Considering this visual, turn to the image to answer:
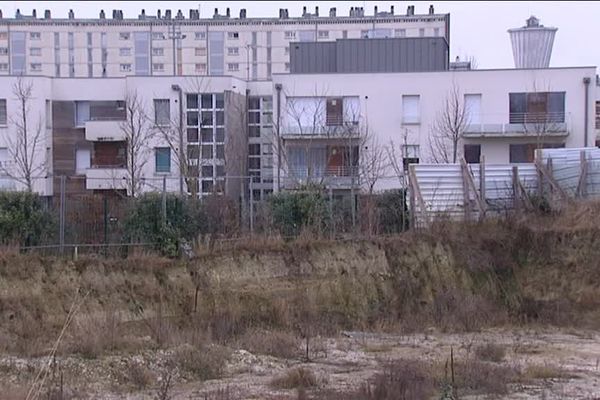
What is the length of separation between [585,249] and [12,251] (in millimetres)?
16361

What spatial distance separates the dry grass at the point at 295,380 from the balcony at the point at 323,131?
37968mm

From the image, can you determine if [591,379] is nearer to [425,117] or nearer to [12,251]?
[12,251]

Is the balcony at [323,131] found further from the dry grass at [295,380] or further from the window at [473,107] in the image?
the dry grass at [295,380]

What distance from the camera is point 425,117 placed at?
5478 centimetres

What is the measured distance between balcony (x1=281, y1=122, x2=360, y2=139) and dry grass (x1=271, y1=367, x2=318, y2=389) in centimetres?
3797

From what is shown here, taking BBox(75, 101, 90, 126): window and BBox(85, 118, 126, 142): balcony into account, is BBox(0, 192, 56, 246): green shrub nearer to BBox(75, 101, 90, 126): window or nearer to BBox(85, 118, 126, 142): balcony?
BBox(85, 118, 126, 142): balcony

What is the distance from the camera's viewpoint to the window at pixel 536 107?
5384cm

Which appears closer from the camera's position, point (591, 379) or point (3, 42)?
point (591, 379)

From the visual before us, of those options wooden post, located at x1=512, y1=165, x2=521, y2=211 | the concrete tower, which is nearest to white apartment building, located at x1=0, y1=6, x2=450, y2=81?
the concrete tower

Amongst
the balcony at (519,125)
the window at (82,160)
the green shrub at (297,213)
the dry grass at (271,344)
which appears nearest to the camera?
the dry grass at (271,344)

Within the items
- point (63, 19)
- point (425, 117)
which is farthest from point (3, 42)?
point (425, 117)

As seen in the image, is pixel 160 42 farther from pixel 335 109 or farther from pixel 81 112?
pixel 335 109

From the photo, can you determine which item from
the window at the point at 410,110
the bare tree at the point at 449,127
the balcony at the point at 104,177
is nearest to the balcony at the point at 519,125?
the bare tree at the point at 449,127

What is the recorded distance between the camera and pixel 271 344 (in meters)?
19.3
